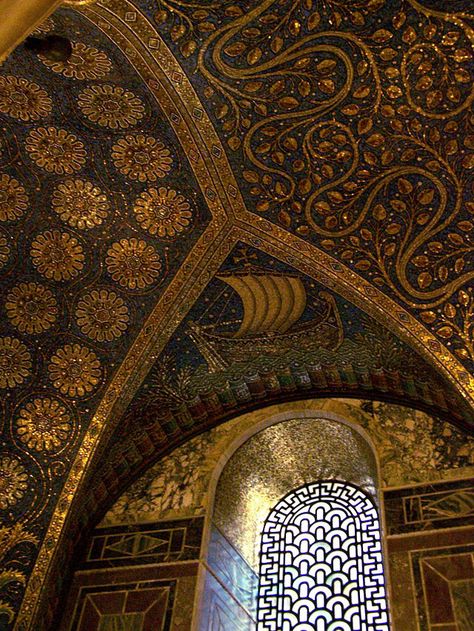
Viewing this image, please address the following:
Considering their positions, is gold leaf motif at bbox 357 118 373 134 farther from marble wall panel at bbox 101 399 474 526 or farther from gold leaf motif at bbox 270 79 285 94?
marble wall panel at bbox 101 399 474 526

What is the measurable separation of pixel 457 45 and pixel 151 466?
15.4 ft

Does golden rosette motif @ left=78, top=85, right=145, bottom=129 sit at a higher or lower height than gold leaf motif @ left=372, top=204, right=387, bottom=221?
higher

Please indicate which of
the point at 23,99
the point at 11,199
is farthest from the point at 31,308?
the point at 23,99

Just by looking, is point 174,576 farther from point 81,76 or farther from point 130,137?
point 81,76

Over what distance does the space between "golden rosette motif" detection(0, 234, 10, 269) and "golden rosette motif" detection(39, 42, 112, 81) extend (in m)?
1.65

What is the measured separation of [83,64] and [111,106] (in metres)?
0.40

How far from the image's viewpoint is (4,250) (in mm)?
6695

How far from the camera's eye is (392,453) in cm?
668

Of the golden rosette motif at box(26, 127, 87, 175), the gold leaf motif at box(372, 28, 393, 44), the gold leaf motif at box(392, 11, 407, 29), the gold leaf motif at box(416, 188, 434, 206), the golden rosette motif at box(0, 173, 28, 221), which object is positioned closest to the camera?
the gold leaf motif at box(392, 11, 407, 29)

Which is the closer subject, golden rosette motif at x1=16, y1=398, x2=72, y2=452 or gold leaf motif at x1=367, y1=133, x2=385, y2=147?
gold leaf motif at x1=367, y1=133, x2=385, y2=147

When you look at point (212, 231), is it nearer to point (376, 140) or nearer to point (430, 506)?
point (376, 140)

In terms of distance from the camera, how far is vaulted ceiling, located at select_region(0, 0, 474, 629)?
5504 millimetres

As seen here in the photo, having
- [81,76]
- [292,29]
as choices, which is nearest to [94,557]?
[81,76]

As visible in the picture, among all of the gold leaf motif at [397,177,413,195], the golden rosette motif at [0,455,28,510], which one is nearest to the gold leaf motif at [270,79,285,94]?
the gold leaf motif at [397,177,413,195]
